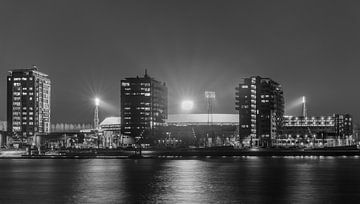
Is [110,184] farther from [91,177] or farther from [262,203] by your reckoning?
[262,203]

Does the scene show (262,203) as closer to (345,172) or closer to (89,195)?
(89,195)

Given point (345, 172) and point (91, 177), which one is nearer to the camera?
point (91, 177)

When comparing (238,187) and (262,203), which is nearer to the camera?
(262,203)

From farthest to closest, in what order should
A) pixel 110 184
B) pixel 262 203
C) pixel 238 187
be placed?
pixel 110 184 → pixel 238 187 → pixel 262 203

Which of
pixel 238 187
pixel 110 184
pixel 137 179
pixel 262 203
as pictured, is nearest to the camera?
pixel 262 203

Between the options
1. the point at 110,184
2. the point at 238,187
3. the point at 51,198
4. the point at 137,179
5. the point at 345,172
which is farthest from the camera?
the point at 345,172

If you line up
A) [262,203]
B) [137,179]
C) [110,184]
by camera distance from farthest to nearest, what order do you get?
1. [137,179]
2. [110,184]
3. [262,203]

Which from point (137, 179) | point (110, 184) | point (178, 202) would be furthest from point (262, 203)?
point (137, 179)

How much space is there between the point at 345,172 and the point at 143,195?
45.4 meters

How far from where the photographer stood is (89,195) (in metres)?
69.4

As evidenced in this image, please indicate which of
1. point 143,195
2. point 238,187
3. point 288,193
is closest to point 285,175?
point 238,187

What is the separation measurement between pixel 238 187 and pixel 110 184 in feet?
54.7

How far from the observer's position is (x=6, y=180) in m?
93.8

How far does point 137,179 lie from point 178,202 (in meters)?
31.0
